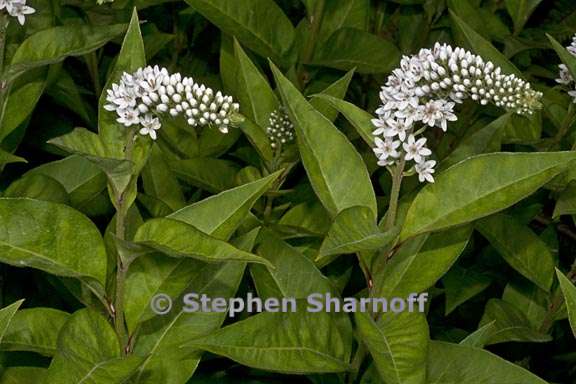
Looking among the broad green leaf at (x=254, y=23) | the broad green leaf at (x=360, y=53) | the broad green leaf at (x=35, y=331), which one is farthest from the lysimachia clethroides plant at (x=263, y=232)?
the broad green leaf at (x=360, y=53)

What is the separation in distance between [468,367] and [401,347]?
26 centimetres

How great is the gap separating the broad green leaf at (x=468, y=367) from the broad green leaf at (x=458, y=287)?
75 centimetres

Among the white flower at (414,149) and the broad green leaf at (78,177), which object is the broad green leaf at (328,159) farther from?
the broad green leaf at (78,177)

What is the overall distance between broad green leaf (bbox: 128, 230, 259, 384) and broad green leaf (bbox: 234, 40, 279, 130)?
845 millimetres

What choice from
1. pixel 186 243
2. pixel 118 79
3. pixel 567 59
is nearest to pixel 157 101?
pixel 118 79

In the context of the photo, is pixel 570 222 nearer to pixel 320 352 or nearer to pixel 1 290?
pixel 320 352

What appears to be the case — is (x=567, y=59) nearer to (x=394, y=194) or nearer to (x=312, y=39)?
(x=394, y=194)

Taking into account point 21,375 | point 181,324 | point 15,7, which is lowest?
point 21,375

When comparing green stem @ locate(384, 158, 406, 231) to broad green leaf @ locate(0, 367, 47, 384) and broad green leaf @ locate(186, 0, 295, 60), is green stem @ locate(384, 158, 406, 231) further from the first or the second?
broad green leaf @ locate(186, 0, 295, 60)

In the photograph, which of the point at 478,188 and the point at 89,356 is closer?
the point at 89,356

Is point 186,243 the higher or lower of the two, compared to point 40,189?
higher

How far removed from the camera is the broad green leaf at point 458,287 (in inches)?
136

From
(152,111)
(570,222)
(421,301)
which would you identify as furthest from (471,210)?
(570,222)

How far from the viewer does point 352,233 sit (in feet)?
8.18
